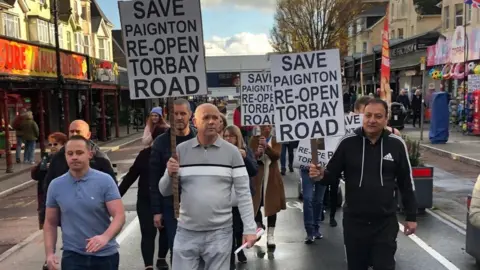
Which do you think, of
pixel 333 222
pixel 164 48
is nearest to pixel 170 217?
pixel 164 48

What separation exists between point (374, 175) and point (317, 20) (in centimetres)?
4197

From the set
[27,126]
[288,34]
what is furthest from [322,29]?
[27,126]

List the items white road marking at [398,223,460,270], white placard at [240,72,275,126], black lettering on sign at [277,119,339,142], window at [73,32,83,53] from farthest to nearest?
window at [73,32,83,53], white placard at [240,72,275,126], white road marking at [398,223,460,270], black lettering on sign at [277,119,339,142]

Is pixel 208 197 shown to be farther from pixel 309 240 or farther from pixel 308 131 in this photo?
pixel 309 240

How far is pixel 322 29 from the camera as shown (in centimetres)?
4491

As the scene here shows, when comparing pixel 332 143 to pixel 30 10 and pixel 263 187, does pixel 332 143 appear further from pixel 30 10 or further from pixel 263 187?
pixel 30 10

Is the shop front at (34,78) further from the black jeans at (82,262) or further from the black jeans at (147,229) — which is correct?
the black jeans at (82,262)

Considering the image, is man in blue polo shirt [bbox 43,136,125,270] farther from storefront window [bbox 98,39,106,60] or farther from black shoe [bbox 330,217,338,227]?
storefront window [bbox 98,39,106,60]

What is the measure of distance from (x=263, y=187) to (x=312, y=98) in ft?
5.74

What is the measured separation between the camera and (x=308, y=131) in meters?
5.40

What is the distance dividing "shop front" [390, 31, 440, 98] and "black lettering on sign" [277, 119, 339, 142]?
28.0 m

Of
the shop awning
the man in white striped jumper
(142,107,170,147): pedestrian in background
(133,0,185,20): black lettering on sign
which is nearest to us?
the man in white striped jumper

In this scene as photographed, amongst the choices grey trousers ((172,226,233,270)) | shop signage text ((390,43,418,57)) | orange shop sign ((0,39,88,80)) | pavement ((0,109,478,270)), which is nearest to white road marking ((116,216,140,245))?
pavement ((0,109,478,270))

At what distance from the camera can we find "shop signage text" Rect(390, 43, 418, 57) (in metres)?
33.8
